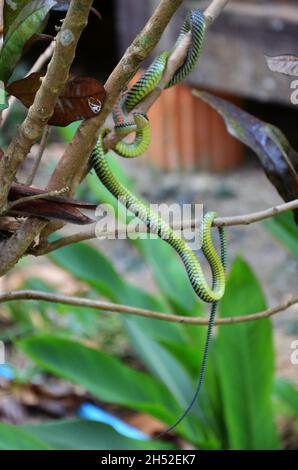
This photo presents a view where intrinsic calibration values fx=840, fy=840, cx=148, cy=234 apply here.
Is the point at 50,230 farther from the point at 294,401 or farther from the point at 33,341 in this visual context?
the point at 294,401

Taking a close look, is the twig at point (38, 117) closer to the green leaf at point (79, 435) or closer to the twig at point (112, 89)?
the twig at point (112, 89)

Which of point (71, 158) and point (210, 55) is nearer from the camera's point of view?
point (71, 158)

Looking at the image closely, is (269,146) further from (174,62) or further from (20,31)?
(20,31)

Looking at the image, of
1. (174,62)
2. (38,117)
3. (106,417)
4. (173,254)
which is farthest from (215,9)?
(106,417)

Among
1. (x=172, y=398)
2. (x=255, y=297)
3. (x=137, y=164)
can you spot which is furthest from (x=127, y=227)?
(x=137, y=164)

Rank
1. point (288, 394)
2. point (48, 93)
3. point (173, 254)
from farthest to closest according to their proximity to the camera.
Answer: point (173, 254), point (288, 394), point (48, 93)
